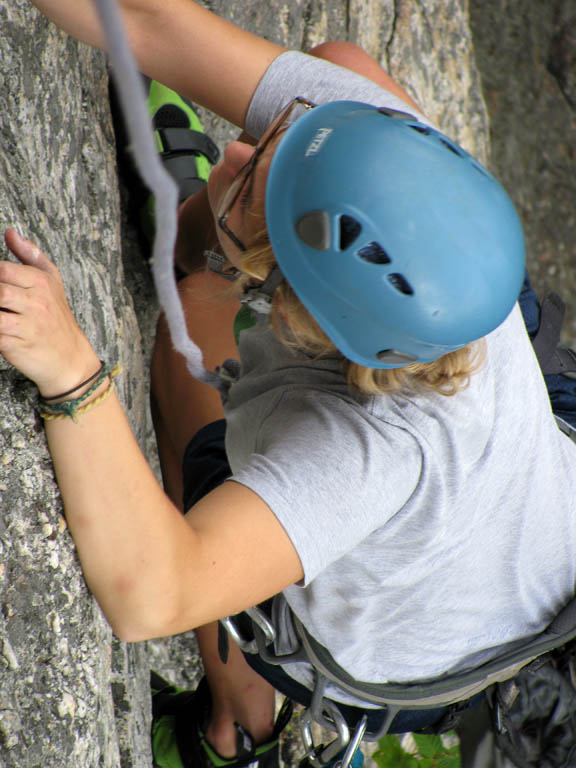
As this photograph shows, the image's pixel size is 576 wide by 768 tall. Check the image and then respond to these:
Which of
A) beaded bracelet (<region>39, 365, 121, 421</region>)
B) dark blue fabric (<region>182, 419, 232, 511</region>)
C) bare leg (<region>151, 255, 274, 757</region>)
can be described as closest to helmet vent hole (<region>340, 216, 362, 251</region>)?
beaded bracelet (<region>39, 365, 121, 421</region>)

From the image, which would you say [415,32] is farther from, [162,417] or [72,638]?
[72,638]

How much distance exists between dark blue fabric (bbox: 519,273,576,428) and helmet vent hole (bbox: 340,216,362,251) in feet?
3.27

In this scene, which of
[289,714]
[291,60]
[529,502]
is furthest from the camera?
[289,714]

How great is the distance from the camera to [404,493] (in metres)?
1.17

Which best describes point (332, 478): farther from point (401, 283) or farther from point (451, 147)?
point (451, 147)

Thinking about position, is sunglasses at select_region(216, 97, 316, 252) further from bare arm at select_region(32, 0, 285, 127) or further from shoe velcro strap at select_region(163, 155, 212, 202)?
shoe velcro strap at select_region(163, 155, 212, 202)

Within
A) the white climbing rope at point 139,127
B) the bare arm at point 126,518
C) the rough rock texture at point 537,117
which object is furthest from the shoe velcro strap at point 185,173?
the rough rock texture at point 537,117

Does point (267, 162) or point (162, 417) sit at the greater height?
point (267, 162)

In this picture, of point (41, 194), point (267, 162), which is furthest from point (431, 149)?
point (41, 194)

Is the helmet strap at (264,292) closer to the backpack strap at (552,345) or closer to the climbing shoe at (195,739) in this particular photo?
the backpack strap at (552,345)

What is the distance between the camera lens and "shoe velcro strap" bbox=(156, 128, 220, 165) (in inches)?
93.8

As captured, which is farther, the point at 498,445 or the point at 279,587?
the point at 498,445

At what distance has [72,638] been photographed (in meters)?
1.17

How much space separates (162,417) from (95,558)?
1108mm
